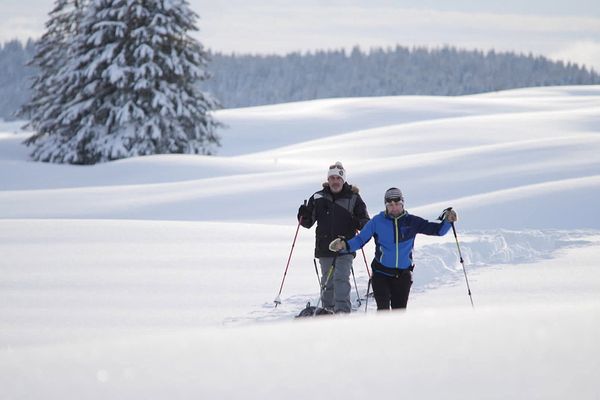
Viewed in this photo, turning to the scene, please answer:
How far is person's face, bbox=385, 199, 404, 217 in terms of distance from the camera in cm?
611

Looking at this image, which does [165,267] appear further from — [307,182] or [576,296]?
[307,182]

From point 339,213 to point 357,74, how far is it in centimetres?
12986

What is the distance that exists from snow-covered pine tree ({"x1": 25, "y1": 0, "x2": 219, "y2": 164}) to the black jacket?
19435mm

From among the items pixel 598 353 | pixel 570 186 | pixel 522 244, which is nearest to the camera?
pixel 598 353

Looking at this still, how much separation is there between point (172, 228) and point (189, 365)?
26.2ft

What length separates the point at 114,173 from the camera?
74.7 feet

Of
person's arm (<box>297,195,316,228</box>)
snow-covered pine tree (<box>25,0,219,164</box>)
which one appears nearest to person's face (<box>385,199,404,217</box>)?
person's arm (<box>297,195,316,228</box>)

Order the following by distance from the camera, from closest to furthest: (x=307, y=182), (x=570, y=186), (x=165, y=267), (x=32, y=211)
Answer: (x=165, y=267)
(x=570, y=186)
(x=32, y=211)
(x=307, y=182)

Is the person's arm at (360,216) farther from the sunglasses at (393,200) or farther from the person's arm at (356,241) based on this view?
the sunglasses at (393,200)

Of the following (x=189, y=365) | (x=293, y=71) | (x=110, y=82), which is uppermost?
(x=293, y=71)

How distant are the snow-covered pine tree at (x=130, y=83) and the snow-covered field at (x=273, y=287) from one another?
2.74m

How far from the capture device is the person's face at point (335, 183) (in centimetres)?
694

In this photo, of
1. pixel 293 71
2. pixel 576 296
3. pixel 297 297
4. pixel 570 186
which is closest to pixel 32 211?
pixel 297 297

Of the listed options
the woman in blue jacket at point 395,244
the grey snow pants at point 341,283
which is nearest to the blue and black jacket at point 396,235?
the woman in blue jacket at point 395,244
